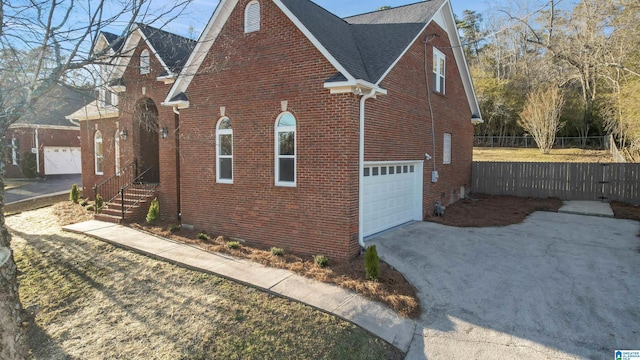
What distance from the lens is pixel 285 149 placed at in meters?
9.60

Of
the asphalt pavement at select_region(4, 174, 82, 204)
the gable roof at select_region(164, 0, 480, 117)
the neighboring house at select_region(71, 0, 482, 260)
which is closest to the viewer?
the neighboring house at select_region(71, 0, 482, 260)

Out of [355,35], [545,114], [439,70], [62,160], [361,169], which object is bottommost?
[62,160]

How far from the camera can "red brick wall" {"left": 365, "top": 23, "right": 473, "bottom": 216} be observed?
10.0 m

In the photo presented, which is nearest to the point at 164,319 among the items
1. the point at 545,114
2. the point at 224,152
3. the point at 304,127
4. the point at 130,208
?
the point at 304,127

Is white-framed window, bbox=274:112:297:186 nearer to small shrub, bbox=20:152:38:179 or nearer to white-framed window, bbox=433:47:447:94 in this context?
white-framed window, bbox=433:47:447:94

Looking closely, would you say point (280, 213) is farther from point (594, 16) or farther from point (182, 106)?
point (594, 16)

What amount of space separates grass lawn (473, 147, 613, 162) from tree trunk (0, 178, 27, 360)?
3146 cm

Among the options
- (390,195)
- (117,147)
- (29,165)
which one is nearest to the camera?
(390,195)

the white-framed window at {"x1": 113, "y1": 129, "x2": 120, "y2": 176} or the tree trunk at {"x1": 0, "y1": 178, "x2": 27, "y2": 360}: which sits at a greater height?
the white-framed window at {"x1": 113, "y1": 129, "x2": 120, "y2": 176}

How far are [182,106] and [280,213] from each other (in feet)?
15.4

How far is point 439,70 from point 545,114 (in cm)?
2234

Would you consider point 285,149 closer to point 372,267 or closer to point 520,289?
point 372,267

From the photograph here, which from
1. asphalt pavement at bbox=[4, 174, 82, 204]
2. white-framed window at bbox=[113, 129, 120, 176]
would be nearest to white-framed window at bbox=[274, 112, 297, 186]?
white-framed window at bbox=[113, 129, 120, 176]

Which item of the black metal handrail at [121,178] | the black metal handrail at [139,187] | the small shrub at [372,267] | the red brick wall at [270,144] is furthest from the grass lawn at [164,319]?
the black metal handrail at [121,178]
